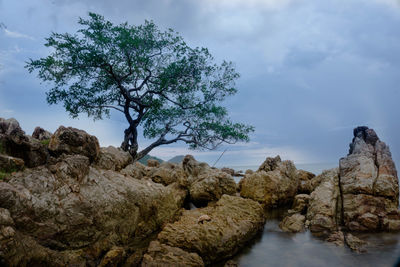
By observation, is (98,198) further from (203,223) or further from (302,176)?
(302,176)

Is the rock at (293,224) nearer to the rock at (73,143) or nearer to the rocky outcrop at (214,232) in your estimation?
the rocky outcrop at (214,232)

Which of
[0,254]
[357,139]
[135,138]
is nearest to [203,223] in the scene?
[0,254]

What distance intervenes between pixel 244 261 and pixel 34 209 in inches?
234

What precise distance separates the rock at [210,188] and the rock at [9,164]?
8.10 m

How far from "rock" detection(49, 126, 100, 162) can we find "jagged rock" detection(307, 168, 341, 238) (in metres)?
8.92

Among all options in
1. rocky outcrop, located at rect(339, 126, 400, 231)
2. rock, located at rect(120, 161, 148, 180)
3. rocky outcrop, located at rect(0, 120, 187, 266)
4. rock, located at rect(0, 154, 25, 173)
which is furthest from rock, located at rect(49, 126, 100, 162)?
rocky outcrop, located at rect(339, 126, 400, 231)

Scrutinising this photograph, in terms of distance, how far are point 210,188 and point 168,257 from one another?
6444 mm

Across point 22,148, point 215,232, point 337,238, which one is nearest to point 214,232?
point 215,232

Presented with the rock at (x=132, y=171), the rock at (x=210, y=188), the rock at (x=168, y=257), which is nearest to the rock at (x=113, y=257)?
the rock at (x=168, y=257)

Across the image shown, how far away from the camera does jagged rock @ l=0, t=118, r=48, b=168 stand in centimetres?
682

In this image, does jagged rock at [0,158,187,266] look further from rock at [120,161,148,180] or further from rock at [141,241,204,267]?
rock at [120,161,148,180]

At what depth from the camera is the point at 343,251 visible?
357 inches

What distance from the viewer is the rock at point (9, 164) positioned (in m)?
6.18

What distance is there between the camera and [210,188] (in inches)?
520
